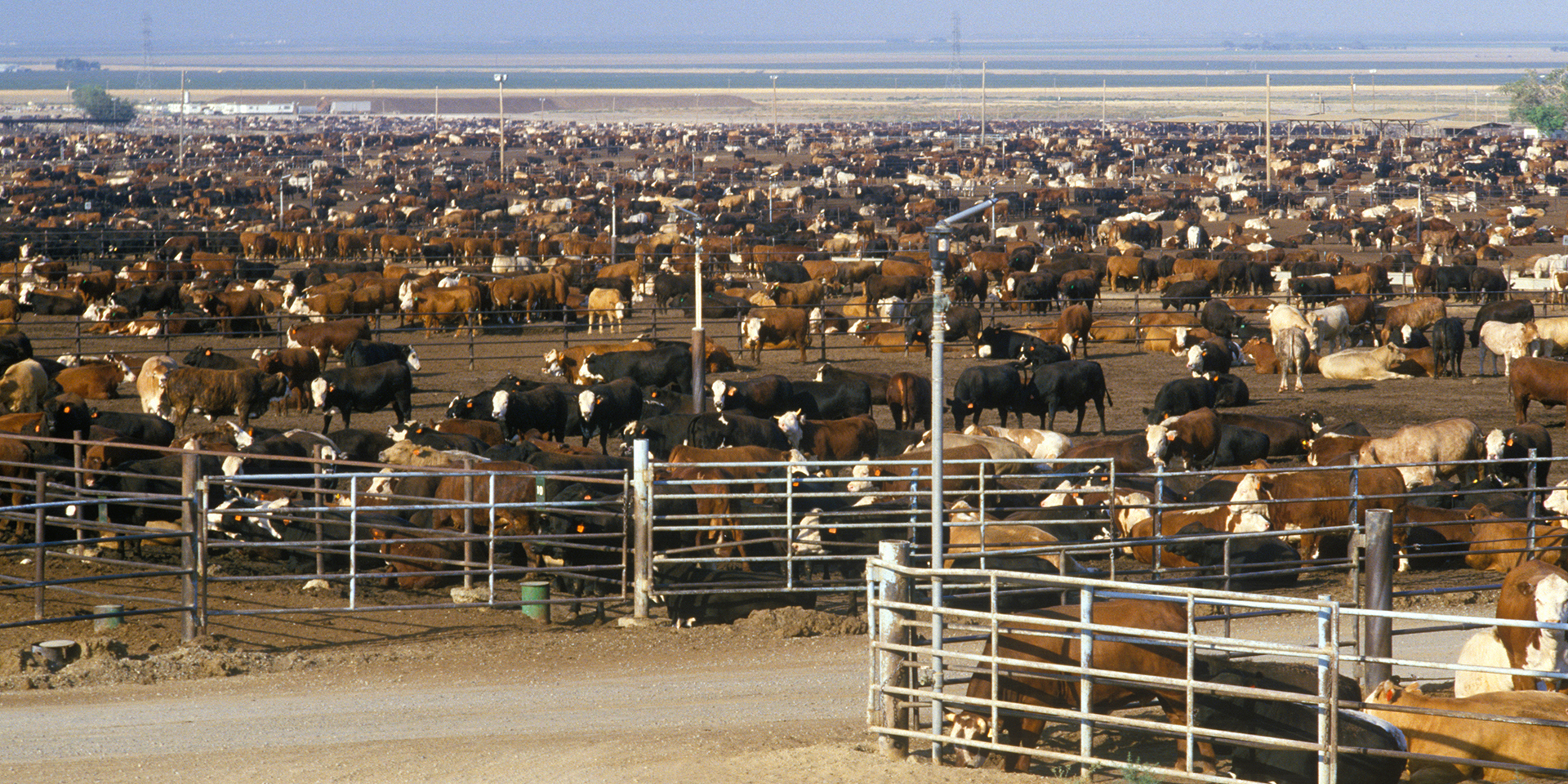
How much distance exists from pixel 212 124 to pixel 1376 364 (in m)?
137

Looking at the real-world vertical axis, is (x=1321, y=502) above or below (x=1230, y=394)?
below

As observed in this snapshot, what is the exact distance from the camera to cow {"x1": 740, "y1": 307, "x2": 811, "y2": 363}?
24688mm

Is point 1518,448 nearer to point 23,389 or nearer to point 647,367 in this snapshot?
point 647,367

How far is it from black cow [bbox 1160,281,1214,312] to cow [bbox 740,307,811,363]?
8576 mm

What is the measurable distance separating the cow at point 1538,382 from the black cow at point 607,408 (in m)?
11.2

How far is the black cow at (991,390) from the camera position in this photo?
1900cm

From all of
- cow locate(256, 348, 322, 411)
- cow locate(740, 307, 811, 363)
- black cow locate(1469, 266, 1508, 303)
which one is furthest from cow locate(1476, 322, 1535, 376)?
cow locate(256, 348, 322, 411)

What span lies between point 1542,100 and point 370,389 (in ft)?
363

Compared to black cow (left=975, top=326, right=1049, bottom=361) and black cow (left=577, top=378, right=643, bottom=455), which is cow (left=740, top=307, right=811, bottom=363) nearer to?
black cow (left=975, top=326, right=1049, bottom=361)

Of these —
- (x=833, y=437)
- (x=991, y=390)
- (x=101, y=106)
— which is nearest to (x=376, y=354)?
(x=833, y=437)

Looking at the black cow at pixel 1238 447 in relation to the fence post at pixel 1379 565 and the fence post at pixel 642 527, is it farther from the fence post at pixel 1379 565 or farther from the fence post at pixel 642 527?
the fence post at pixel 1379 565

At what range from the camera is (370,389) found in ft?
62.3

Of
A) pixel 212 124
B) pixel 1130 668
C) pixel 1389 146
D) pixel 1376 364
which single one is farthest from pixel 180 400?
pixel 212 124

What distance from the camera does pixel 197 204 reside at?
58094 mm
